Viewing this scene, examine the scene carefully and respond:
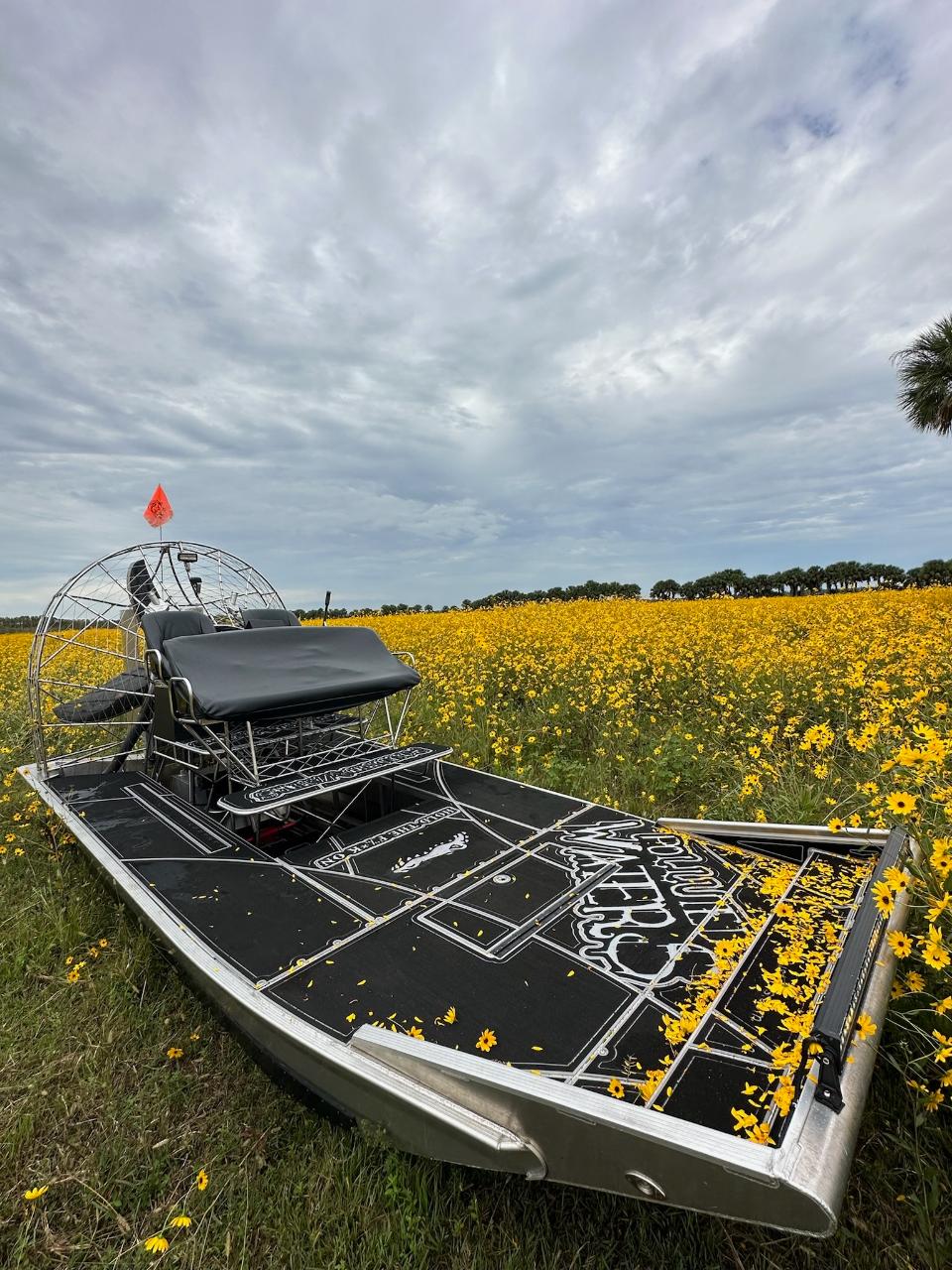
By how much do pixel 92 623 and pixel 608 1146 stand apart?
5.35 meters

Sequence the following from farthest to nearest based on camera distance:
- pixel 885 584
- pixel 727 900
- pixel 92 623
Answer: pixel 885 584, pixel 92 623, pixel 727 900

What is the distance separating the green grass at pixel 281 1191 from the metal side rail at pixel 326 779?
1.04 metres

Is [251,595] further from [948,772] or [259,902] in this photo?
[948,772]

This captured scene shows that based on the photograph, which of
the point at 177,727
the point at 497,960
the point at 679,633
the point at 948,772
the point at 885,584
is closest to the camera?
the point at 497,960

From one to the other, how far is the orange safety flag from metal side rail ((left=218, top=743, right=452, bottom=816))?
365 centimetres

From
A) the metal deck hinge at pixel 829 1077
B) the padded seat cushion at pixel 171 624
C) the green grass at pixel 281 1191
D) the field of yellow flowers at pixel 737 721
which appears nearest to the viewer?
the metal deck hinge at pixel 829 1077

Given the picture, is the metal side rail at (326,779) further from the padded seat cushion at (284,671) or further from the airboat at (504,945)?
the padded seat cushion at (284,671)

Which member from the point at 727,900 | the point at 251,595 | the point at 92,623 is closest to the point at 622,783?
the point at 727,900

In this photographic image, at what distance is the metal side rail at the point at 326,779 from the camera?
3527 mm

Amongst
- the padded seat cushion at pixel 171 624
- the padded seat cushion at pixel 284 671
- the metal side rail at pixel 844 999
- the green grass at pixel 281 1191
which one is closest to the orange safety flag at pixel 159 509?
the padded seat cushion at pixel 171 624

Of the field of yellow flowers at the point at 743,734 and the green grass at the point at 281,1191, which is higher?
the field of yellow flowers at the point at 743,734

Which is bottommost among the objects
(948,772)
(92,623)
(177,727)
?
(948,772)

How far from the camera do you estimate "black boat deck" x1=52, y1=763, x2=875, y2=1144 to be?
6.26ft

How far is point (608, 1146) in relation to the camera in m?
1.44
